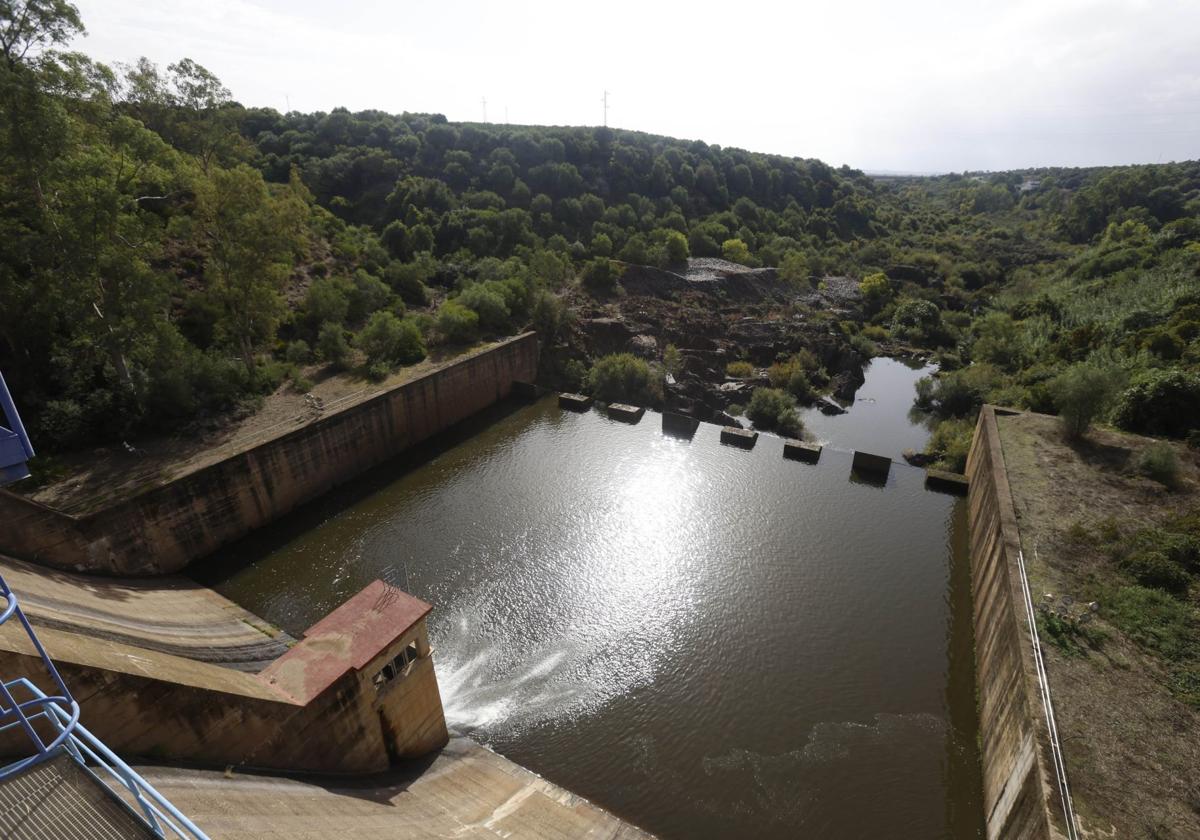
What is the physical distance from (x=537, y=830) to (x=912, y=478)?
21.5 meters

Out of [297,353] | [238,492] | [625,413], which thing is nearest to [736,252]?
[625,413]

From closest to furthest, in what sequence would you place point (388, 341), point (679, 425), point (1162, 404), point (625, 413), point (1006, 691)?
point (1006, 691) → point (1162, 404) → point (679, 425) → point (388, 341) → point (625, 413)

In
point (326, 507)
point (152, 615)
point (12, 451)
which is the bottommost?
point (326, 507)

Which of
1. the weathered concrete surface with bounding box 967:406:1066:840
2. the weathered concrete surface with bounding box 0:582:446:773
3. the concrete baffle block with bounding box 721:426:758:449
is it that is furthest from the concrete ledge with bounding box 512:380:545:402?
the weathered concrete surface with bounding box 967:406:1066:840

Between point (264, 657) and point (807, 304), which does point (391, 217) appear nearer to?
point (807, 304)

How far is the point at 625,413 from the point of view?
2945 centimetres

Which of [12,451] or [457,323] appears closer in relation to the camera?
[12,451]

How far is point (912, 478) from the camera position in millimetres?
24766

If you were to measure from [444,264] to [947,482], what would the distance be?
36348mm

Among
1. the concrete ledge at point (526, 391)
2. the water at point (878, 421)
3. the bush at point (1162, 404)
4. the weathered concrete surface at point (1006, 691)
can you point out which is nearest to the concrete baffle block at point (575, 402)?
the concrete ledge at point (526, 391)

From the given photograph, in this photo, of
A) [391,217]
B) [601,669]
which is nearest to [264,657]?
[601,669]

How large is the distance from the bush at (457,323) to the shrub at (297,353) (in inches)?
282

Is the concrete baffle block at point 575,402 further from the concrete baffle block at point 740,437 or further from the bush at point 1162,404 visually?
the bush at point 1162,404

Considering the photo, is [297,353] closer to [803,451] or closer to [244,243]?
[244,243]
